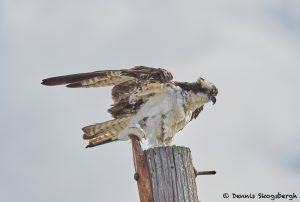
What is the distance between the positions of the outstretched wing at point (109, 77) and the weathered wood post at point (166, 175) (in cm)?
279

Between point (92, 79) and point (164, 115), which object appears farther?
point (164, 115)

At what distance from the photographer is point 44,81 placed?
8461mm

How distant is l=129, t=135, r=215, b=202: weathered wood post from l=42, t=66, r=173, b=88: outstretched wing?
9.17ft

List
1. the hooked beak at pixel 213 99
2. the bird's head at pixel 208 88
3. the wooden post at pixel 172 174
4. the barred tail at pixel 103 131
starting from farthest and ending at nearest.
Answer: the hooked beak at pixel 213 99 → the bird's head at pixel 208 88 → the barred tail at pixel 103 131 → the wooden post at pixel 172 174

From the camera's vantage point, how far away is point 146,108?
33.9 ft

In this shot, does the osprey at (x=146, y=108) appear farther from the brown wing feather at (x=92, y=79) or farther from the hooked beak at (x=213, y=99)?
the hooked beak at (x=213, y=99)

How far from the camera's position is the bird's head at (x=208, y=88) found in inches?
439

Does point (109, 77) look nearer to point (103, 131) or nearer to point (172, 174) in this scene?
point (103, 131)

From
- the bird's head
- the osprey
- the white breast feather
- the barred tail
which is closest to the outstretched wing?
the osprey

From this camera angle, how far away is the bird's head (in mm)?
11142

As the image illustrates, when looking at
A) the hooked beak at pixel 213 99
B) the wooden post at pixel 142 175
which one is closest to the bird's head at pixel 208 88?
the hooked beak at pixel 213 99

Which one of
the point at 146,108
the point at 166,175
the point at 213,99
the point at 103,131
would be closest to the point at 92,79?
the point at 103,131

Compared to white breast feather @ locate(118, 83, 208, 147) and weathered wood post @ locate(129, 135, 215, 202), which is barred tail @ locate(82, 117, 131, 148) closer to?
white breast feather @ locate(118, 83, 208, 147)

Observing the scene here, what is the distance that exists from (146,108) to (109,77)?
1108 millimetres
